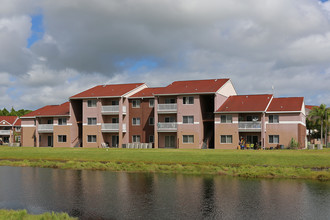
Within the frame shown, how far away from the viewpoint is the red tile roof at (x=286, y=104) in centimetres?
5547

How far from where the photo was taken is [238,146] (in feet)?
180

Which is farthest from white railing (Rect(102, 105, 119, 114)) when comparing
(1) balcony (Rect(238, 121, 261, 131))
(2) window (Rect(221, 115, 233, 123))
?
(1) balcony (Rect(238, 121, 261, 131))

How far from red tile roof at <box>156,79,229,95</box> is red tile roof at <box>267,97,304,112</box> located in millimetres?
8099

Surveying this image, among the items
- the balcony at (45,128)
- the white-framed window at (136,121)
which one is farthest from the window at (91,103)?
the balcony at (45,128)

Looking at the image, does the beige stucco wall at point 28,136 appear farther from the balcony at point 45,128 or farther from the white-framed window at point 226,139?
the white-framed window at point 226,139

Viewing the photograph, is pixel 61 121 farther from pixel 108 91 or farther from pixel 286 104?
pixel 286 104

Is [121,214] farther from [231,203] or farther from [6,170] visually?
[6,170]

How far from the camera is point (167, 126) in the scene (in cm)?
5909

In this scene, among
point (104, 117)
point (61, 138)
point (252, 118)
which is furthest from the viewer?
point (61, 138)

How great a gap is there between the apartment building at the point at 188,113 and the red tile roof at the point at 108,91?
6.60 m

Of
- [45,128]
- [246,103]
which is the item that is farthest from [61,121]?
[246,103]

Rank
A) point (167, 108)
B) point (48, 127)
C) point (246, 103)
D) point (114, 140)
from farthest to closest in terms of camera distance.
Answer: point (48, 127)
point (114, 140)
point (167, 108)
point (246, 103)

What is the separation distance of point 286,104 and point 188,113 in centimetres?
1416

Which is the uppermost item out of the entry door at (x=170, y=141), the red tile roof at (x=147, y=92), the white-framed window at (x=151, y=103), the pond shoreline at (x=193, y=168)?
the red tile roof at (x=147, y=92)
